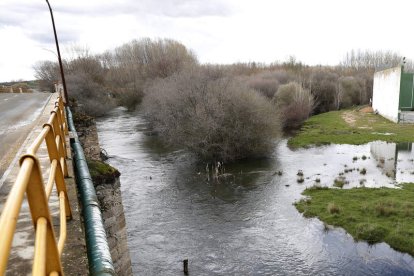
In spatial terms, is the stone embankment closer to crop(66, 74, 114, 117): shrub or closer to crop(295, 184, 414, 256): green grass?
crop(295, 184, 414, 256): green grass

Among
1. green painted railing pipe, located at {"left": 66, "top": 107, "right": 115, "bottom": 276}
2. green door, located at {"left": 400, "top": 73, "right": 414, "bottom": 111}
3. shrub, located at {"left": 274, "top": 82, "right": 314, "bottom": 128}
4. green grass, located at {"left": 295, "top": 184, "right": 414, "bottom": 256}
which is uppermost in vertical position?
green painted railing pipe, located at {"left": 66, "top": 107, "right": 115, "bottom": 276}

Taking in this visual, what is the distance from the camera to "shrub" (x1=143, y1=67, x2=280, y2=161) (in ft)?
92.4

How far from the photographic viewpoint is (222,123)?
93.8 ft

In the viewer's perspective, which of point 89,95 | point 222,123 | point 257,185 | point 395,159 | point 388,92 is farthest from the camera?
point 89,95

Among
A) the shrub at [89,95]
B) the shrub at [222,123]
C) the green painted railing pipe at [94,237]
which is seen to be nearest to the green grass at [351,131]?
the shrub at [222,123]

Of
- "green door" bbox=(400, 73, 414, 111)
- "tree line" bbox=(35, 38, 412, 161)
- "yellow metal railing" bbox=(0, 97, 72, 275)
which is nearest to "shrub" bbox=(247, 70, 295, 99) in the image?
"tree line" bbox=(35, 38, 412, 161)

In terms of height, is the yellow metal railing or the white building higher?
the yellow metal railing

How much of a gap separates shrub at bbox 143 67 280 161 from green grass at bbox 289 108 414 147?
587 cm

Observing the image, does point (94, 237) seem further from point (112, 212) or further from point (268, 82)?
point (268, 82)

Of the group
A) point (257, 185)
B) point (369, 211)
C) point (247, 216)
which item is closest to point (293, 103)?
point (257, 185)

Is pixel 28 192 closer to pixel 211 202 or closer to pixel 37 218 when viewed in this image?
pixel 37 218

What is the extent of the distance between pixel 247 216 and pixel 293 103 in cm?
2993

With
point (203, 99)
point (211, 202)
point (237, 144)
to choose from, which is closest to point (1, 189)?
point (211, 202)

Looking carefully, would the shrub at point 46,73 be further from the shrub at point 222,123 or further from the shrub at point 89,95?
the shrub at point 222,123
